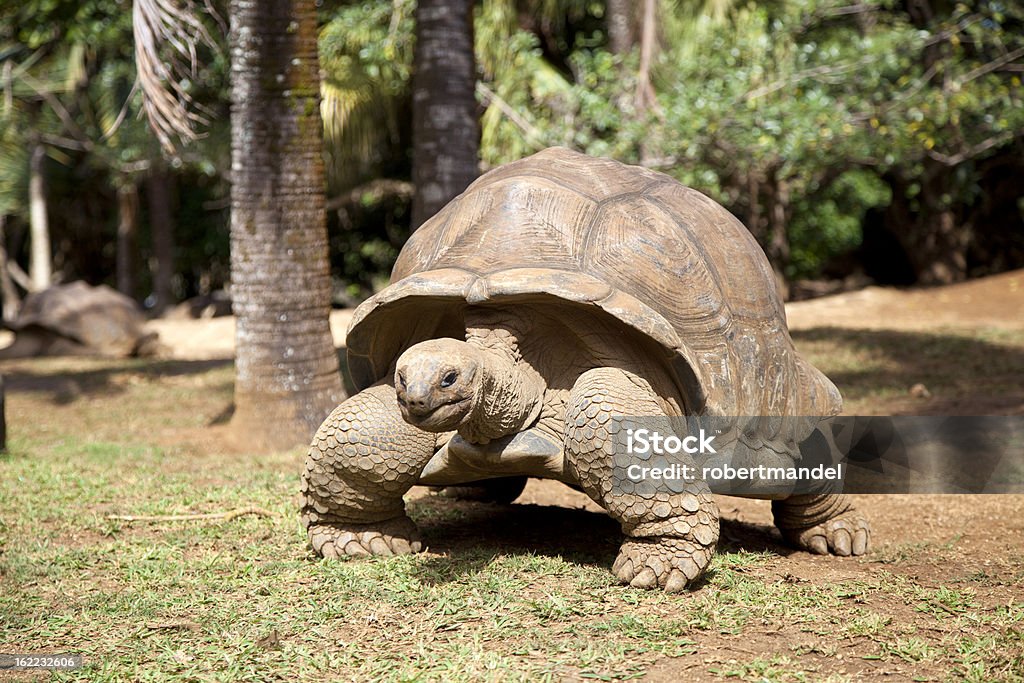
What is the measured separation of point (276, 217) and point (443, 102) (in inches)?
48.1

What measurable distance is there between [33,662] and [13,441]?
3540 millimetres

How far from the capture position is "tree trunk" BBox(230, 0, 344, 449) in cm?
513

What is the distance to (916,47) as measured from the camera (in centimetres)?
947

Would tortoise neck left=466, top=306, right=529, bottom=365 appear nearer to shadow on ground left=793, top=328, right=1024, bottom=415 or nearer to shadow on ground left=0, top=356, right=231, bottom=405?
shadow on ground left=793, top=328, right=1024, bottom=415

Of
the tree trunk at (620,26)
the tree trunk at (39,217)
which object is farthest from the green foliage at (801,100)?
the tree trunk at (39,217)

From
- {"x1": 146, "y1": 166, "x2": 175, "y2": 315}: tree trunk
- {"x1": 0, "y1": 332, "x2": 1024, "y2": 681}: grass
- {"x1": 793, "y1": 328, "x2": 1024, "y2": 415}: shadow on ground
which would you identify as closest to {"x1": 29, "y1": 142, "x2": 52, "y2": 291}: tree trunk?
{"x1": 146, "y1": 166, "x2": 175, "y2": 315}: tree trunk

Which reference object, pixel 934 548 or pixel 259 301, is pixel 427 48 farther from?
pixel 934 548

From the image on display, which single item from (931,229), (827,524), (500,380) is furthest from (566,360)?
(931,229)

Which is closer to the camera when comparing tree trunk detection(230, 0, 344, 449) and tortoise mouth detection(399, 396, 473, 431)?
tortoise mouth detection(399, 396, 473, 431)

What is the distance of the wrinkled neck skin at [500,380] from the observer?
278 centimetres

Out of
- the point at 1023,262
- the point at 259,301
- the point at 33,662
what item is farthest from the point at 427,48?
the point at 1023,262

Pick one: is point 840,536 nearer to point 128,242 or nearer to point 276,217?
point 276,217

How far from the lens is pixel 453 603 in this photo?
2818 millimetres

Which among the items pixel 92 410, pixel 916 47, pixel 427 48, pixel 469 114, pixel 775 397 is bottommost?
pixel 92 410
